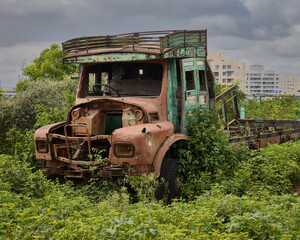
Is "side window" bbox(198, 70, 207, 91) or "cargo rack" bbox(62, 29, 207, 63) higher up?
"cargo rack" bbox(62, 29, 207, 63)

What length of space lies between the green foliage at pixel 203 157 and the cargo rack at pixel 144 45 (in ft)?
4.50

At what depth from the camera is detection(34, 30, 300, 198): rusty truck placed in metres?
6.66

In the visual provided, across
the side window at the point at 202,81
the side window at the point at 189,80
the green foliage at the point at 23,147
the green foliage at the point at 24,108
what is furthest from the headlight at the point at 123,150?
the green foliage at the point at 24,108

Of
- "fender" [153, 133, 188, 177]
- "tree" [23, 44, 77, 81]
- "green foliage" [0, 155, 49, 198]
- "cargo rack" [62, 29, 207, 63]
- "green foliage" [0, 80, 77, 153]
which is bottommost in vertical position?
"green foliage" [0, 155, 49, 198]

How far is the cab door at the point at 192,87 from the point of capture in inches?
327

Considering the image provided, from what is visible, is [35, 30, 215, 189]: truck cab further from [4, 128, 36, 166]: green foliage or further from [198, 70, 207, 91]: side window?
[4, 128, 36, 166]: green foliage

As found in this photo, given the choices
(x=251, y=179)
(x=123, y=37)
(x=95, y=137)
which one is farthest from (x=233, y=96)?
(x=95, y=137)

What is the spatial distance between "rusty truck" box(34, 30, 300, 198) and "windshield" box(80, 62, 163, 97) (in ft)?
0.07

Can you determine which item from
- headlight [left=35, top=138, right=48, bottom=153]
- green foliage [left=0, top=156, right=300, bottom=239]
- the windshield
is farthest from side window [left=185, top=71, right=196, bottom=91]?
headlight [left=35, top=138, right=48, bottom=153]

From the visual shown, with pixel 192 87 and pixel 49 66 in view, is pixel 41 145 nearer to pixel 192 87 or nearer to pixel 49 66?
pixel 192 87

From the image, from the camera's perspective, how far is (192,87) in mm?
8867

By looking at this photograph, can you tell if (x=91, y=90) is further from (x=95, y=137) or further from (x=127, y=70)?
(x=95, y=137)

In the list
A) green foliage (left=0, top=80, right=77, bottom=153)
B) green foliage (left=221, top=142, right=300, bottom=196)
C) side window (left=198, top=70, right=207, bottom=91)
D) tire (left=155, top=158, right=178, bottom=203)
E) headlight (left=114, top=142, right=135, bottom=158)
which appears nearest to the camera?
headlight (left=114, top=142, right=135, bottom=158)

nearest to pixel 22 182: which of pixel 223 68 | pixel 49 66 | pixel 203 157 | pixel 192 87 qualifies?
pixel 203 157
